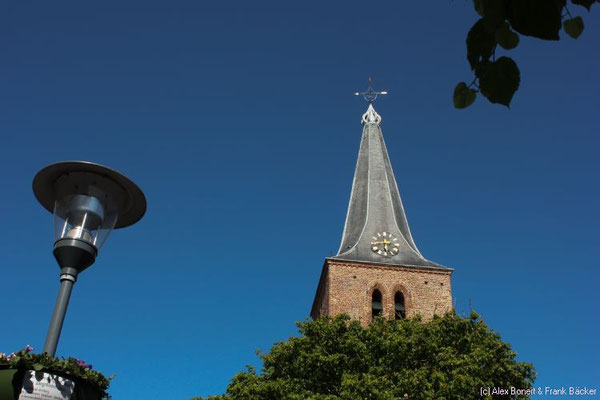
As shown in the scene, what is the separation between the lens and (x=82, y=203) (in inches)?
245

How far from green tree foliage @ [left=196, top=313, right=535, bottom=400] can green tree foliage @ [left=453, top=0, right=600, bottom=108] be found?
597 inches

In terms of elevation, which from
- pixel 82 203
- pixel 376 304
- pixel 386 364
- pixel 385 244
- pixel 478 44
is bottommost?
pixel 478 44

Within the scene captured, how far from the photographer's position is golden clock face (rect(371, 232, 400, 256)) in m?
31.9

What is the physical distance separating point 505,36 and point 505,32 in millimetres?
12

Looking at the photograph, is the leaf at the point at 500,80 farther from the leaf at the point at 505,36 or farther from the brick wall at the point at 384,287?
the brick wall at the point at 384,287

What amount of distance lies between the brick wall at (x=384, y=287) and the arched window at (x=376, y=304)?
0.96 ft

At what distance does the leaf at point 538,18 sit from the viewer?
5.30 feet

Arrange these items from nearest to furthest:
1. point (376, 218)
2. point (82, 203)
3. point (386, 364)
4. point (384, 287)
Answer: point (82, 203) < point (386, 364) < point (384, 287) < point (376, 218)

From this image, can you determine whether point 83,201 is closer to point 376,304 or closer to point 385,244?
point 376,304

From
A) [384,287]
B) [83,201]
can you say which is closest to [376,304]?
[384,287]

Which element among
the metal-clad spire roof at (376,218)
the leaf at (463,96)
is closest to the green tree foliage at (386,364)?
the metal-clad spire roof at (376,218)

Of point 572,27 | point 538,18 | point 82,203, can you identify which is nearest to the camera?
point 538,18

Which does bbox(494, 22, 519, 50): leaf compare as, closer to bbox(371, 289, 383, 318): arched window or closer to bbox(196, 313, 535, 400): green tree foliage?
bbox(196, 313, 535, 400): green tree foliage

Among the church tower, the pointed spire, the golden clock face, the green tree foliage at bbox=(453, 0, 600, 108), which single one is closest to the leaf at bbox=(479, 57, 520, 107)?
the green tree foliage at bbox=(453, 0, 600, 108)
